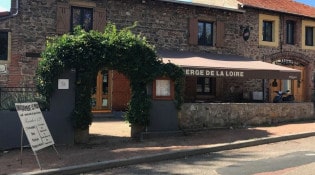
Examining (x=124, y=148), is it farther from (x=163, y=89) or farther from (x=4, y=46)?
(x=4, y=46)

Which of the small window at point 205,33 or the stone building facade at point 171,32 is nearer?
the stone building facade at point 171,32

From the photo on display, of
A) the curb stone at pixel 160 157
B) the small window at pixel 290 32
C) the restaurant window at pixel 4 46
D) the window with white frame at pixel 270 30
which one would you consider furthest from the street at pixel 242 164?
the small window at pixel 290 32

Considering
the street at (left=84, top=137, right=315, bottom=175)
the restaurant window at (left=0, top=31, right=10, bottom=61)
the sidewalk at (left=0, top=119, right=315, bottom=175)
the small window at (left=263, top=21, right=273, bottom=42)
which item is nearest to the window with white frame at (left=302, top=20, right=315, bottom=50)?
the small window at (left=263, top=21, right=273, bottom=42)

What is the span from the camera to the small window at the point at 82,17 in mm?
17219

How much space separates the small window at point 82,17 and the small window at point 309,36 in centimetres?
1288

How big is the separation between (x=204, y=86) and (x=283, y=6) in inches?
284

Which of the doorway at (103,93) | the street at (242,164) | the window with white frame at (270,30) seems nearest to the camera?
the street at (242,164)

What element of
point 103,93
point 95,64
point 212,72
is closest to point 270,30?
point 212,72

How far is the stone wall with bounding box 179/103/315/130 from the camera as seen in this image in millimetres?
13469

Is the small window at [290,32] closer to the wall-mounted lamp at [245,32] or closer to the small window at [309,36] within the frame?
the small window at [309,36]

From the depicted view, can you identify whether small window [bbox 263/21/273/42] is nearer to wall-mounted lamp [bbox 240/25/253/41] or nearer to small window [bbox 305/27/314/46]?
wall-mounted lamp [bbox 240/25/253/41]

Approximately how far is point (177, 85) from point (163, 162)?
12.0 ft

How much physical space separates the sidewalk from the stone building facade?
4179 mm

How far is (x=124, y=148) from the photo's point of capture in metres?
10.7
